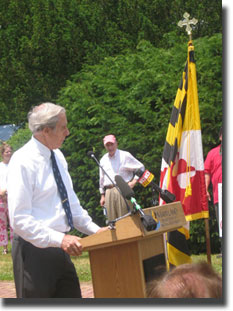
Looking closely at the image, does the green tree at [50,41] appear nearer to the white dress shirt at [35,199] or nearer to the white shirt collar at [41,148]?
the white shirt collar at [41,148]

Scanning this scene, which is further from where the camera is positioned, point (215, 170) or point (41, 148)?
point (215, 170)

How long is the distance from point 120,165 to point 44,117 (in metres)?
4.44

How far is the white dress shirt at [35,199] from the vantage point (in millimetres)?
2672

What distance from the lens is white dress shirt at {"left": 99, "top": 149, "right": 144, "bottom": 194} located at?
712 cm

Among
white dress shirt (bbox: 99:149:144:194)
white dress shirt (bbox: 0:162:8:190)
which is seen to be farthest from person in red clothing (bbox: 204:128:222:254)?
white dress shirt (bbox: 0:162:8:190)

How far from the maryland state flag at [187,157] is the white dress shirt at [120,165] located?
2056 mm

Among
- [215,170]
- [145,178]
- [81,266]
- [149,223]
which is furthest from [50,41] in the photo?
[149,223]

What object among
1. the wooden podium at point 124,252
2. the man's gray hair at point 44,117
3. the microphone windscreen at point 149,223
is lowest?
the wooden podium at point 124,252

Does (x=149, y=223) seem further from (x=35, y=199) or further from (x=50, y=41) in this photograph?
(x=50, y=41)

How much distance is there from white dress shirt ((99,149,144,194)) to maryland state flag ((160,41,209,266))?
6.75 feet

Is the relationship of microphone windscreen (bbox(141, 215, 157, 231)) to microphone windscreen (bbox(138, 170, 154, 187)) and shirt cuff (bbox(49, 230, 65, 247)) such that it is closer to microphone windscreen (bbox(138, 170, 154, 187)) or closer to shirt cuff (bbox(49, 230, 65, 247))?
shirt cuff (bbox(49, 230, 65, 247))

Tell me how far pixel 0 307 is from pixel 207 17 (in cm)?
924

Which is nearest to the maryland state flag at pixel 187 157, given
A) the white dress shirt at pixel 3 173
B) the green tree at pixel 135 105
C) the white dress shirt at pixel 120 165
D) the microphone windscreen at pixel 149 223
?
the green tree at pixel 135 105

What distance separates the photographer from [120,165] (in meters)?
7.25
